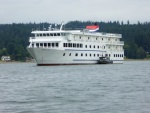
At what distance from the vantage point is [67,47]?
8194 cm

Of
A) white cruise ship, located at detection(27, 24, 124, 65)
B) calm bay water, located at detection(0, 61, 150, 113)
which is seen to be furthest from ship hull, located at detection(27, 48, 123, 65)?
calm bay water, located at detection(0, 61, 150, 113)

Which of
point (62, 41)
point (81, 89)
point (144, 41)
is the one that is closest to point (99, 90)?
point (81, 89)

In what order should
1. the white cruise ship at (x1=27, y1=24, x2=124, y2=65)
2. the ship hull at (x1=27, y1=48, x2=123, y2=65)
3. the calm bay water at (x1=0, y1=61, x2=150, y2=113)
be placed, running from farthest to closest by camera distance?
the white cruise ship at (x1=27, y1=24, x2=124, y2=65) < the ship hull at (x1=27, y1=48, x2=123, y2=65) < the calm bay water at (x1=0, y1=61, x2=150, y2=113)

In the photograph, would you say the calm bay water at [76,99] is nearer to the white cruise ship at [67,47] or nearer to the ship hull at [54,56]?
the ship hull at [54,56]

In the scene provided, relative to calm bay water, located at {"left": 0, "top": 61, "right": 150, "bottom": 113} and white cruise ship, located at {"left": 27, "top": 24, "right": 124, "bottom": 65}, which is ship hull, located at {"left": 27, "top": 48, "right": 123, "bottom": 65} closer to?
white cruise ship, located at {"left": 27, "top": 24, "right": 124, "bottom": 65}

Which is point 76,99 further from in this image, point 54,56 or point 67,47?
point 67,47

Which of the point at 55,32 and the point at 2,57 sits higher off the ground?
the point at 55,32

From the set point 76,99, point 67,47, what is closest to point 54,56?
point 67,47

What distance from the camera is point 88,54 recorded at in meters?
87.8

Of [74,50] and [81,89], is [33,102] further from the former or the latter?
[74,50]

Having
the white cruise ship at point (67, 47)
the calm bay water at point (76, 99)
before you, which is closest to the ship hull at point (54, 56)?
the white cruise ship at point (67, 47)

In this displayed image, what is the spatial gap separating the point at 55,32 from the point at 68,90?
4628 centimetres

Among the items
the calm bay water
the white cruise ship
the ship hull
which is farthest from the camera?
the white cruise ship

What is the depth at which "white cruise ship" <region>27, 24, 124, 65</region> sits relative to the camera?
259 feet
